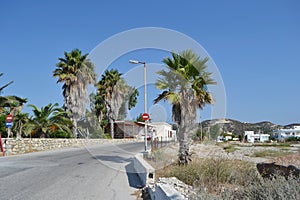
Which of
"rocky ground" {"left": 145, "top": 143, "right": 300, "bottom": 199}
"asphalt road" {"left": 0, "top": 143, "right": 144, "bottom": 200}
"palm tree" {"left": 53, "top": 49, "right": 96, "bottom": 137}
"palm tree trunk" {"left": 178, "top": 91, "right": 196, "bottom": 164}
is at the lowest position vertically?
"asphalt road" {"left": 0, "top": 143, "right": 144, "bottom": 200}

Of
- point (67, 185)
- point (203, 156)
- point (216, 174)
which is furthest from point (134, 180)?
point (203, 156)

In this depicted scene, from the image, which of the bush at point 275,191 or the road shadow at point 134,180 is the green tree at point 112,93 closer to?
the road shadow at point 134,180

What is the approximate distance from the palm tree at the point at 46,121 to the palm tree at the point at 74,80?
482cm

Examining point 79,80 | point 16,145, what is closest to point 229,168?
point 16,145

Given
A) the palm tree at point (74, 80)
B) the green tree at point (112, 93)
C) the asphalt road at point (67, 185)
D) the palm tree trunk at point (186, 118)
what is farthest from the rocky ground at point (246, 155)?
the green tree at point (112, 93)

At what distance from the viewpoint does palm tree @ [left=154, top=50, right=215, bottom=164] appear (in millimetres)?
12538

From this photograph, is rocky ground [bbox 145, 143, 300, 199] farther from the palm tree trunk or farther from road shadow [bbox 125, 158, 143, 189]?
the palm tree trunk

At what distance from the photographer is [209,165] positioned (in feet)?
28.0

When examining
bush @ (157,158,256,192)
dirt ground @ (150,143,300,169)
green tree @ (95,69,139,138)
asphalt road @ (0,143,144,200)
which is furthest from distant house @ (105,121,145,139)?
bush @ (157,158,256,192)

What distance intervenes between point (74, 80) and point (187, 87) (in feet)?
87.6

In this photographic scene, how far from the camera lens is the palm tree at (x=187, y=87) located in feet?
41.1

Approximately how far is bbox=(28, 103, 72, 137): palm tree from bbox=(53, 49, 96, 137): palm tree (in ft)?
15.8

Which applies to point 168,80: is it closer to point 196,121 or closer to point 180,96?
point 180,96

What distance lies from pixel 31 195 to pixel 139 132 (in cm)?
5844
